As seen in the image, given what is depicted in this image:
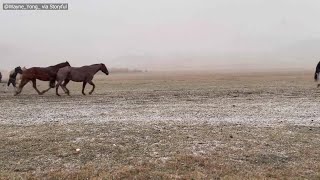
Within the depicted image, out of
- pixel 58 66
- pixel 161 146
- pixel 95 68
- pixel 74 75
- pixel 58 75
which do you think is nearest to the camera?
pixel 161 146

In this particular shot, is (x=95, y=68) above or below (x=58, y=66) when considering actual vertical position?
below

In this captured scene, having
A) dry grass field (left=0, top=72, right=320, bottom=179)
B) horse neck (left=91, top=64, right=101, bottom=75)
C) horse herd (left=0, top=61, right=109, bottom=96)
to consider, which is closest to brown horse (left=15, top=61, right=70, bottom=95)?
horse herd (left=0, top=61, right=109, bottom=96)

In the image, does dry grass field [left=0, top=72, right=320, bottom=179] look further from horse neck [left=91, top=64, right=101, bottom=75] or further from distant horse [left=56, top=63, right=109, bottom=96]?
horse neck [left=91, top=64, right=101, bottom=75]

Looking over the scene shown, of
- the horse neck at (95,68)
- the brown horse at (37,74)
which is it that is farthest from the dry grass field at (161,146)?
the horse neck at (95,68)

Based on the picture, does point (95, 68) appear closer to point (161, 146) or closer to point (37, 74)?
point (37, 74)

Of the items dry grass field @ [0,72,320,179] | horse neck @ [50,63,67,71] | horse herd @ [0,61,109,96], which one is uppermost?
horse neck @ [50,63,67,71]

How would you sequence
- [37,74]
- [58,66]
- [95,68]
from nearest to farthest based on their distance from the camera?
[37,74]
[58,66]
[95,68]

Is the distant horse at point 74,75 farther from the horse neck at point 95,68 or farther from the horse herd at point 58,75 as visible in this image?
the horse neck at point 95,68

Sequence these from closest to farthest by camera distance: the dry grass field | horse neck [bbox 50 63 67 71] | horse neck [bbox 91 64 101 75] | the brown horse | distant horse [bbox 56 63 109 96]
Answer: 1. the dry grass field
2. distant horse [bbox 56 63 109 96]
3. the brown horse
4. horse neck [bbox 50 63 67 71]
5. horse neck [bbox 91 64 101 75]

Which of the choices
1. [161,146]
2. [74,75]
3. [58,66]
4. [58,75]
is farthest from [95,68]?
[161,146]

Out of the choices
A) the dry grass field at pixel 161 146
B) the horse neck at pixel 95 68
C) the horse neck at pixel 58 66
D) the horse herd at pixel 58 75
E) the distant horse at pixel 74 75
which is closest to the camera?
the dry grass field at pixel 161 146

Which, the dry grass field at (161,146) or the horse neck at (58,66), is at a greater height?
the horse neck at (58,66)

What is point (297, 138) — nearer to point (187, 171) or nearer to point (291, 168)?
point (291, 168)

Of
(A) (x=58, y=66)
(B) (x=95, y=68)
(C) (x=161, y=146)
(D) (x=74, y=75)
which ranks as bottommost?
(C) (x=161, y=146)
